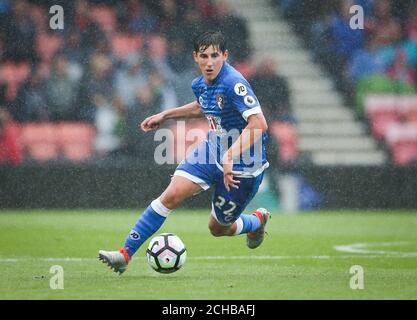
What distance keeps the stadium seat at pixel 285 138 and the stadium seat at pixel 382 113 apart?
174 cm

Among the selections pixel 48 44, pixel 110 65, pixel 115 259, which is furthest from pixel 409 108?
pixel 115 259

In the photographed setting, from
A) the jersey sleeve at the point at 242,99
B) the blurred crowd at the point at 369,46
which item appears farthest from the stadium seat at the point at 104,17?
the jersey sleeve at the point at 242,99

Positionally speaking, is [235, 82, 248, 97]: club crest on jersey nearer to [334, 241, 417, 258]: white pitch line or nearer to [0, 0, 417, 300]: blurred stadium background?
[0, 0, 417, 300]: blurred stadium background

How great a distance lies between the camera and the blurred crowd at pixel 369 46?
18.7 meters

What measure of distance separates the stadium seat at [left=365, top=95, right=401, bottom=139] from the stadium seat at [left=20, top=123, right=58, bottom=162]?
5925mm

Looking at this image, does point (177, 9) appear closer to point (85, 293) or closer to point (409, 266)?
point (409, 266)

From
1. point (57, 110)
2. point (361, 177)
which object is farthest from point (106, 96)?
point (361, 177)

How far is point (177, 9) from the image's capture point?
736 inches

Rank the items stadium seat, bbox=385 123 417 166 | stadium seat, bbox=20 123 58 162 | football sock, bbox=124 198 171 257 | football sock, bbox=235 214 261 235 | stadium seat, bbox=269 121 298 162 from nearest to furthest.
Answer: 1. football sock, bbox=124 198 171 257
2. football sock, bbox=235 214 261 235
3. stadium seat, bbox=20 123 58 162
4. stadium seat, bbox=269 121 298 162
5. stadium seat, bbox=385 123 417 166

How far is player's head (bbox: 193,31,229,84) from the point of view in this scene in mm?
8195

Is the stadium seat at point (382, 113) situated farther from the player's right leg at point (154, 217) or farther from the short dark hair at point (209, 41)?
the player's right leg at point (154, 217)

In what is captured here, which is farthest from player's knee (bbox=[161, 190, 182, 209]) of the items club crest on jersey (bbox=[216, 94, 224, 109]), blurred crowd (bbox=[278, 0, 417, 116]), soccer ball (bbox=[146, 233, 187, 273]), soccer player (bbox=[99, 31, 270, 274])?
blurred crowd (bbox=[278, 0, 417, 116])

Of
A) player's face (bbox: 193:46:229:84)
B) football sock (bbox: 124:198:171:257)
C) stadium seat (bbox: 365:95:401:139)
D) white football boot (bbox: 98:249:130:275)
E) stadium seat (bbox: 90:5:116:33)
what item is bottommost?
white football boot (bbox: 98:249:130:275)

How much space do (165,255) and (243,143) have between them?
44.2 inches
